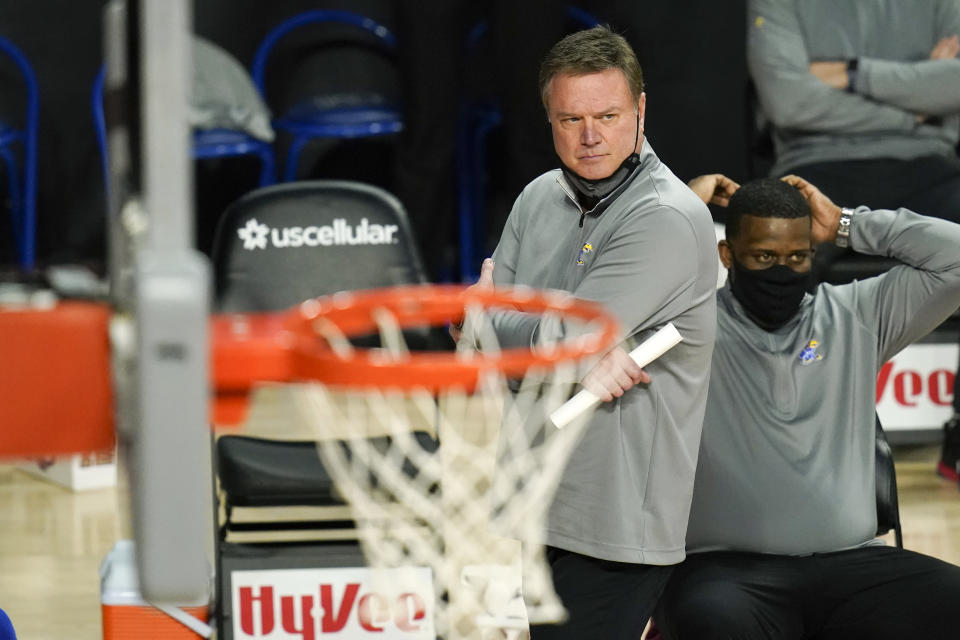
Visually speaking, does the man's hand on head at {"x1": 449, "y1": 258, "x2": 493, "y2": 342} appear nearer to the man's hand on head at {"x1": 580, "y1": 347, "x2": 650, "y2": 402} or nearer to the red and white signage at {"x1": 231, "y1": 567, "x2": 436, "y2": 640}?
the man's hand on head at {"x1": 580, "y1": 347, "x2": 650, "y2": 402}

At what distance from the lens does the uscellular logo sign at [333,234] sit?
4.08 metres

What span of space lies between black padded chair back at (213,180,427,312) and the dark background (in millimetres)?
2556

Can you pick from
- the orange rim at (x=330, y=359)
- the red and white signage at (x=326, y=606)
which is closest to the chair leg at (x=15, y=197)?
the red and white signage at (x=326, y=606)


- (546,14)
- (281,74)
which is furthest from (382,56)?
(546,14)

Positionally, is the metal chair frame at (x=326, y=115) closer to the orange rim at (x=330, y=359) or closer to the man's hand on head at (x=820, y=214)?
the man's hand on head at (x=820, y=214)

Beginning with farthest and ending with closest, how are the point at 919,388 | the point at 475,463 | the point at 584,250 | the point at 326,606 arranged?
the point at 919,388 < the point at 326,606 < the point at 584,250 < the point at 475,463

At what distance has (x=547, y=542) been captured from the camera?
8.87 ft

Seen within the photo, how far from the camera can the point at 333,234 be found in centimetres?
412

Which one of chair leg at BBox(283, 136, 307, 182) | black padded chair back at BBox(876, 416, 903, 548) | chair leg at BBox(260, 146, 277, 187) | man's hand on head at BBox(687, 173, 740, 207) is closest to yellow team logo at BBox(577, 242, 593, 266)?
man's hand on head at BBox(687, 173, 740, 207)

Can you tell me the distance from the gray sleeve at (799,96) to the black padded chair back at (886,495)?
2281 millimetres

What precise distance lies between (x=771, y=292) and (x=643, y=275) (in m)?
0.76

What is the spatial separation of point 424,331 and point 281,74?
3275 mm

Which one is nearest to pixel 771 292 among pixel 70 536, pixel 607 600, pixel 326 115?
pixel 607 600

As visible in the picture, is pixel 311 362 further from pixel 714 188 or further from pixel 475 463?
pixel 714 188
